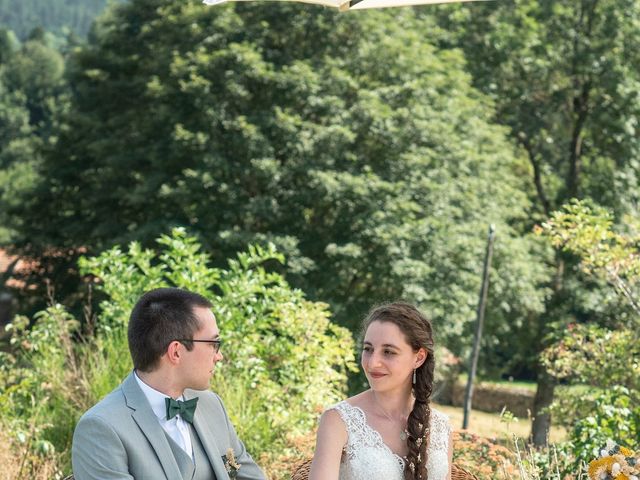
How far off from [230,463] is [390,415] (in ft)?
2.29

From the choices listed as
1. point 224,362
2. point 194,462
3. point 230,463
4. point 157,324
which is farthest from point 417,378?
point 224,362

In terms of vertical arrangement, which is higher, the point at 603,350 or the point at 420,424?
the point at 420,424

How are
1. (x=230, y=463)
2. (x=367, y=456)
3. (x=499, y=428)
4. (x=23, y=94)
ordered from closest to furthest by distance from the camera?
(x=230, y=463) → (x=367, y=456) → (x=499, y=428) → (x=23, y=94)

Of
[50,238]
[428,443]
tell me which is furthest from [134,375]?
[50,238]

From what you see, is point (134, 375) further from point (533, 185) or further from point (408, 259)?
point (533, 185)

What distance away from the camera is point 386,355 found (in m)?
3.51

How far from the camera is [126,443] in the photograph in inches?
113

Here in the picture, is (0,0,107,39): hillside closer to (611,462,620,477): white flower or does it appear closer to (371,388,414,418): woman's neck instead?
(371,388,414,418): woman's neck

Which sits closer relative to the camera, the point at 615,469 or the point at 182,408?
the point at 615,469

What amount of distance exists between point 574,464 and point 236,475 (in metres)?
2.94

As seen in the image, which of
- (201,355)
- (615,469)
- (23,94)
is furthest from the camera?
(23,94)

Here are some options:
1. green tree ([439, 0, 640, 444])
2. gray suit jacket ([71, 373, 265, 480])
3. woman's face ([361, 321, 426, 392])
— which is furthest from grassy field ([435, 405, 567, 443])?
gray suit jacket ([71, 373, 265, 480])

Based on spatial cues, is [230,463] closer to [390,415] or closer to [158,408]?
[158,408]

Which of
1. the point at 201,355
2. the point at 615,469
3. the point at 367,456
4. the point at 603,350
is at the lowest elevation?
the point at 603,350
